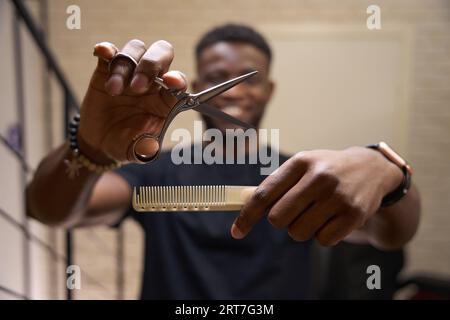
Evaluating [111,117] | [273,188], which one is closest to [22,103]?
[111,117]

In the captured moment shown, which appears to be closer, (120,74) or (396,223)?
(120,74)

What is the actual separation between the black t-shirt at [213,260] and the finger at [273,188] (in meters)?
0.17

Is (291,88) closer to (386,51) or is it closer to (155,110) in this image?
(386,51)

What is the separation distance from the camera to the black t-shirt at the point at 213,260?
0.57m

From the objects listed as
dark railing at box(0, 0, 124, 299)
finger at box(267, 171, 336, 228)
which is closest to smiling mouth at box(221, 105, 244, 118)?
finger at box(267, 171, 336, 228)

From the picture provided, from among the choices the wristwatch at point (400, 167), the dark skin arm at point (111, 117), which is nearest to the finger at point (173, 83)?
the dark skin arm at point (111, 117)

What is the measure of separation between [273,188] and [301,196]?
25 millimetres

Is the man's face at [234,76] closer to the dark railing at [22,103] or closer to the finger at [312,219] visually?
the finger at [312,219]

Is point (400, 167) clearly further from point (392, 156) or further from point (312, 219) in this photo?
point (312, 219)

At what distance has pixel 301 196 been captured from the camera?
344 millimetres

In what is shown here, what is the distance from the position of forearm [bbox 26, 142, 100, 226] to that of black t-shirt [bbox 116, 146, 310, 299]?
0.24 ft

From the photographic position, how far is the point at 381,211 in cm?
44

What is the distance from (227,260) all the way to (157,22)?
1.17 ft
